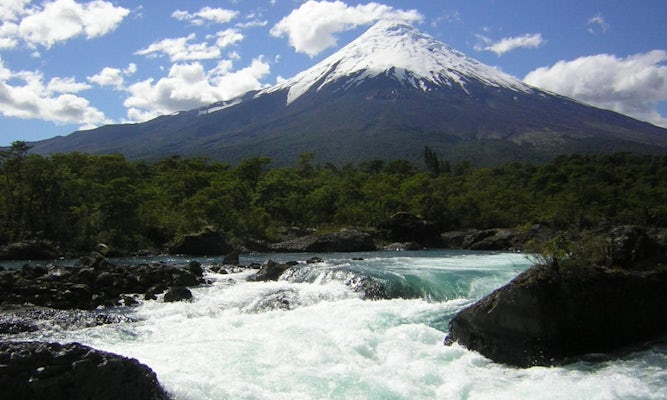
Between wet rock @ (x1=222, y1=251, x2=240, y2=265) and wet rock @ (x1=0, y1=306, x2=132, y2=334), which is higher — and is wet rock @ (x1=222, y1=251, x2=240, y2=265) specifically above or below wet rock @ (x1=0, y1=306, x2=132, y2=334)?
below

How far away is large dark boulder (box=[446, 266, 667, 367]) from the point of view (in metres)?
9.69

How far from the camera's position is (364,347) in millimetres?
10656

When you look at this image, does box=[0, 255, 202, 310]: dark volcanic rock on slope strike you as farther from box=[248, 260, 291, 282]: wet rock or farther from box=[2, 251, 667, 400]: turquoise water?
box=[248, 260, 291, 282]: wet rock

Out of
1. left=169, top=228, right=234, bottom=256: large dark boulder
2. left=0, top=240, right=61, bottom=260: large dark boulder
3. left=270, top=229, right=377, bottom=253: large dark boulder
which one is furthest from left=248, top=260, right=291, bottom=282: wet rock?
left=0, top=240, right=61, bottom=260: large dark boulder

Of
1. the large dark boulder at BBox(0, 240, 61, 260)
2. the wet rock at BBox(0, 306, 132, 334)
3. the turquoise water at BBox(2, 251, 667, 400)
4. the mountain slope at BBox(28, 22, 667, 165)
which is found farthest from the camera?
the mountain slope at BBox(28, 22, 667, 165)

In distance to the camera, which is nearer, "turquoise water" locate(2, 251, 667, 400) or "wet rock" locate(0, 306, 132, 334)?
"turquoise water" locate(2, 251, 667, 400)

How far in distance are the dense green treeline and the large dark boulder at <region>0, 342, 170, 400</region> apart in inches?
1160

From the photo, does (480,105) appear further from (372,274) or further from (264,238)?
(372,274)

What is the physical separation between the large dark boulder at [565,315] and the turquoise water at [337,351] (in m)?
0.46

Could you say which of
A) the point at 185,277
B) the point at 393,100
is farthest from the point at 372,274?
the point at 393,100

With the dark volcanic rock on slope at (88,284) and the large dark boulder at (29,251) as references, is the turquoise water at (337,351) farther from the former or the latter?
the large dark boulder at (29,251)

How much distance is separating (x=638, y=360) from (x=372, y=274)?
10.3 m

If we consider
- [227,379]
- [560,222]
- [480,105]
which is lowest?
[560,222]

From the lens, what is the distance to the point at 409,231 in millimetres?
41344
